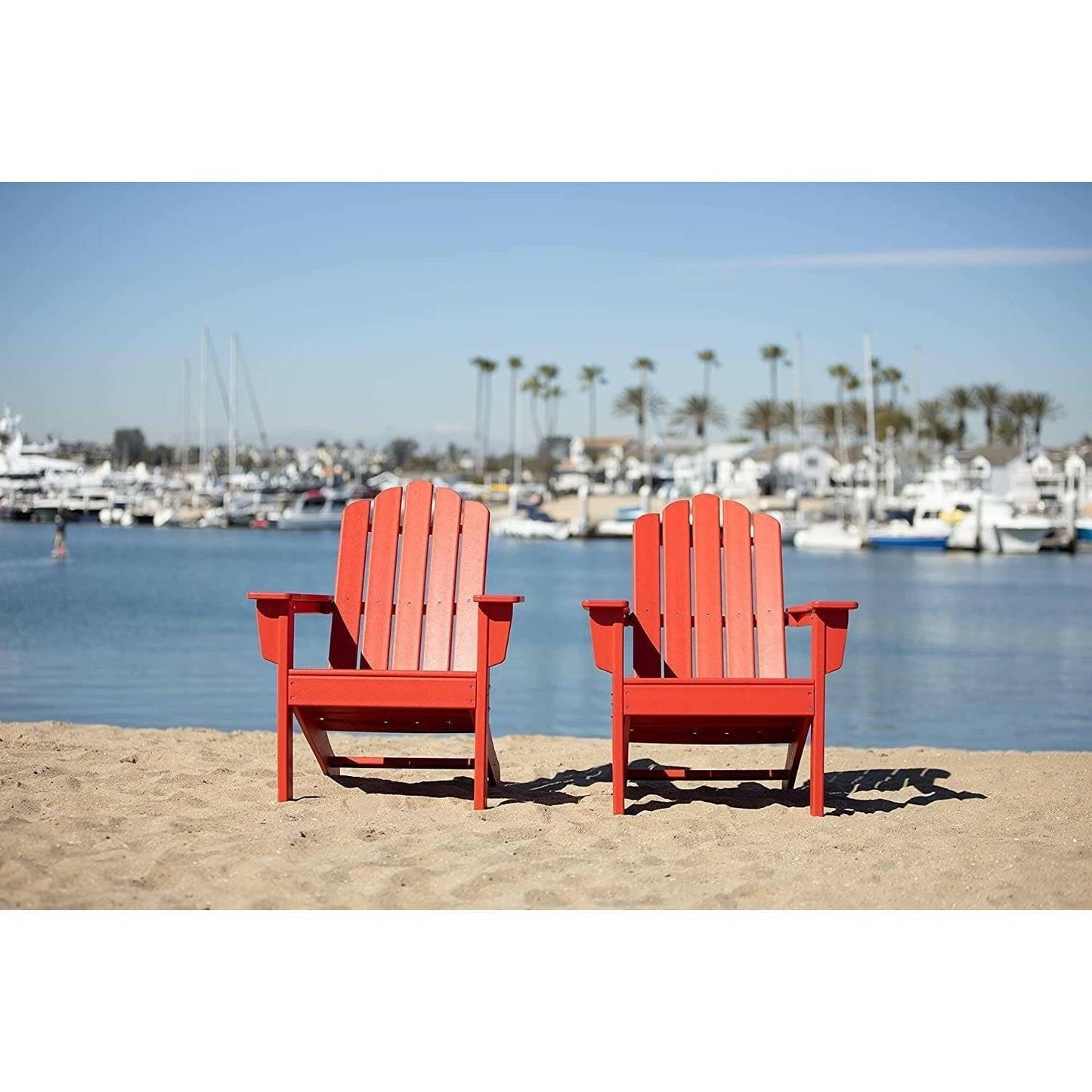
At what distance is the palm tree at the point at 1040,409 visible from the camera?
40969 mm

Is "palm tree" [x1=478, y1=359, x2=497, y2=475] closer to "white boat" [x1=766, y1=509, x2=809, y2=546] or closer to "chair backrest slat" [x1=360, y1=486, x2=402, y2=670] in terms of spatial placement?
"white boat" [x1=766, y1=509, x2=809, y2=546]

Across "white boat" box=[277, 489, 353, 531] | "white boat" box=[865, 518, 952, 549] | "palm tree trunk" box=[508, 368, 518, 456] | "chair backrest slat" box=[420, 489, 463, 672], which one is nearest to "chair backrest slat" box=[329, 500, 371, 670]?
"chair backrest slat" box=[420, 489, 463, 672]

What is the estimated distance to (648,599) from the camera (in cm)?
455

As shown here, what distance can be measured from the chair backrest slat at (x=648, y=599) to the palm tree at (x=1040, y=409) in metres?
37.2

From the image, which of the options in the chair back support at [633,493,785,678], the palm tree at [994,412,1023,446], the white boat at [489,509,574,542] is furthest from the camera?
Result: the white boat at [489,509,574,542]

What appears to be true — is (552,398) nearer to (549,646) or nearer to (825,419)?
(825,419)

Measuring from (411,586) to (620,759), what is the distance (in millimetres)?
965

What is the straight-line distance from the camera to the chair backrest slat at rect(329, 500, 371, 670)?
457cm

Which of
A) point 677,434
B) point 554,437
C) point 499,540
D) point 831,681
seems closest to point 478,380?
point 554,437

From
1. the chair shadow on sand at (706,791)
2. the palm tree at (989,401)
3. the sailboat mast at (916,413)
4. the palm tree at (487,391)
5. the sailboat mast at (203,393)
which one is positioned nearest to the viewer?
the chair shadow on sand at (706,791)

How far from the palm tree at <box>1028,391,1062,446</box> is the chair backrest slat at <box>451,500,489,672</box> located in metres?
37.5

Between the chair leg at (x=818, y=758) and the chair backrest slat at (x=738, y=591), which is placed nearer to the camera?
the chair leg at (x=818, y=758)

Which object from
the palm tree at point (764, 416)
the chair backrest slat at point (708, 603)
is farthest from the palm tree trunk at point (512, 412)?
the chair backrest slat at point (708, 603)

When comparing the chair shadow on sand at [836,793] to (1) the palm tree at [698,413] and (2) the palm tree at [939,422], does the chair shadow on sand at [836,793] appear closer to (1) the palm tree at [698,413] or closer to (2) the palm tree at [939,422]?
(2) the palm tree at [939,422]
